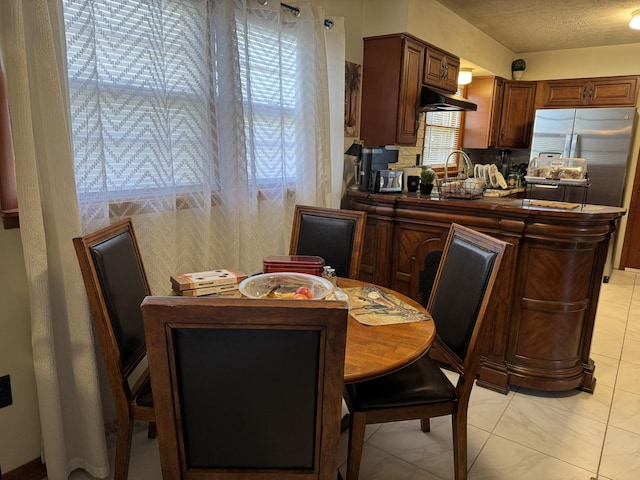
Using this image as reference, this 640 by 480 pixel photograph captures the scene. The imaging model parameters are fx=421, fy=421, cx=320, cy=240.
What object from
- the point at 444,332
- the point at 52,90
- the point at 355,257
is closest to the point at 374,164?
the point at 355,257

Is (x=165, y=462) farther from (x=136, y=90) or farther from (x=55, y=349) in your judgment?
(x=136, y=90)

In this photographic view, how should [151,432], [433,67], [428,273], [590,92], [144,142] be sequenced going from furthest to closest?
[590,92]
[433,67]
[428,273]
[151,432]
[144,142]

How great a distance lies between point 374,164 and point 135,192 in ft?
5.78

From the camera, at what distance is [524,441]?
2043mm

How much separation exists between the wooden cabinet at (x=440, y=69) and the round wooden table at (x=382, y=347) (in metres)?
2.50

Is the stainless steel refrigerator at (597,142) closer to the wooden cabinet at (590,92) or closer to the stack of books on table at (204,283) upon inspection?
the wooden cabinet at (590,92)

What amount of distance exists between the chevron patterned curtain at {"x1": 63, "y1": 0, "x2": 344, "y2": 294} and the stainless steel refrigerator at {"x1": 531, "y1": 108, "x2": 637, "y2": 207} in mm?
3161

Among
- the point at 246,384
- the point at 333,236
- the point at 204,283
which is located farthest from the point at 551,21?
the point at 246,384

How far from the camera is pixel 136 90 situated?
177 centimetres

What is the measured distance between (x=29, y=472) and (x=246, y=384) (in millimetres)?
1398

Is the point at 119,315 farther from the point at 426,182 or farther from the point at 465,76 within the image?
the point at 465,76

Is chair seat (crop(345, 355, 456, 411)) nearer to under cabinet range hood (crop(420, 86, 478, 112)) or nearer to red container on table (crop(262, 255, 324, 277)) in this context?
red container on table (crop(262, 255, 324, 277))

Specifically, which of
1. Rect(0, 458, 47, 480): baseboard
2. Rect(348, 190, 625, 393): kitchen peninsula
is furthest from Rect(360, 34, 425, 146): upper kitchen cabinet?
Rect(0, 458, 47, 480): baseboard

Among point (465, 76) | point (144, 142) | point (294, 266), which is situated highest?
point (465, 76)
